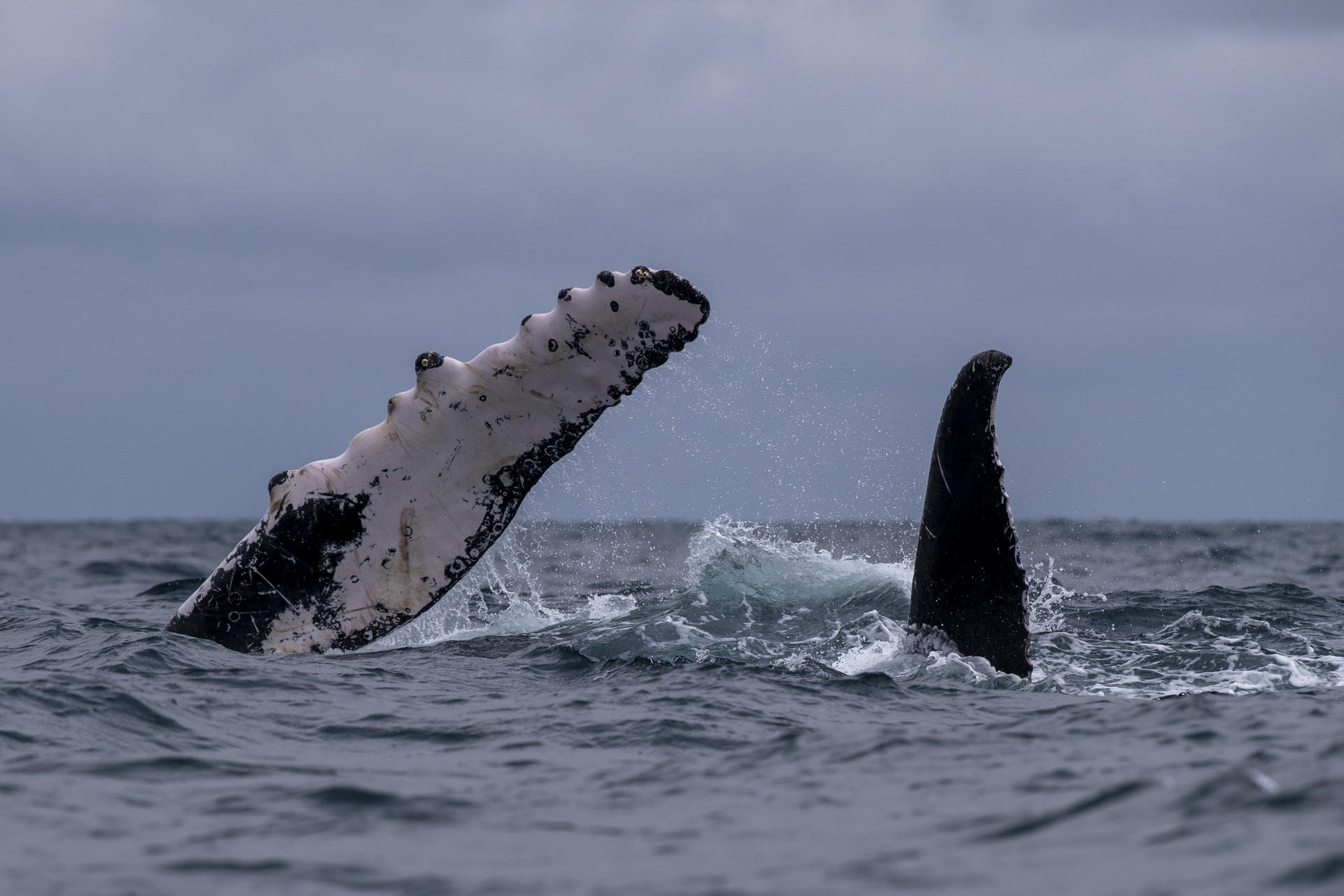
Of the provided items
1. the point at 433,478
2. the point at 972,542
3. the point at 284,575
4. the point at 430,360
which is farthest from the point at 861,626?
the point at 284,575

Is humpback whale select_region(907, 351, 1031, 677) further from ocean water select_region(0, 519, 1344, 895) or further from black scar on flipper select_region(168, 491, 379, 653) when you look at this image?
black scar on flipper select_region(168, 491, 379, 653)

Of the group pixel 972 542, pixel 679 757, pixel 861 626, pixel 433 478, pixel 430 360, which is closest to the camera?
pixel 679 757

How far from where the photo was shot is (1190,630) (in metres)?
12.5

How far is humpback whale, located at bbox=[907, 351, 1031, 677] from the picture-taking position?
8.92 meters

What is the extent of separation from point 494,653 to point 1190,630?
608cm

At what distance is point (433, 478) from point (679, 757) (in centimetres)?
316

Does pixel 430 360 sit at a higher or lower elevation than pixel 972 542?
higher

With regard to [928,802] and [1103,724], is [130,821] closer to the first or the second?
[928,802]

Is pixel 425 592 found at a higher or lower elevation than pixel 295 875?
higher

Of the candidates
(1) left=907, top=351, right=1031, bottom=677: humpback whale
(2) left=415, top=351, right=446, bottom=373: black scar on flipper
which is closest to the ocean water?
(1) left=907, top=351, right=1031, bottom=677: humpback whale

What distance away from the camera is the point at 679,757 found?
291 inches

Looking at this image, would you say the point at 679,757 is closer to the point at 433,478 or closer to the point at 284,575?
the point at 433,478

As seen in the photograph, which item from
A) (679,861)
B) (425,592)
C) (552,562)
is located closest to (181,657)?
(425,592)

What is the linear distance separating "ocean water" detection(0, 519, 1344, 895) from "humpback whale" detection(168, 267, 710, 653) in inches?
12.5
